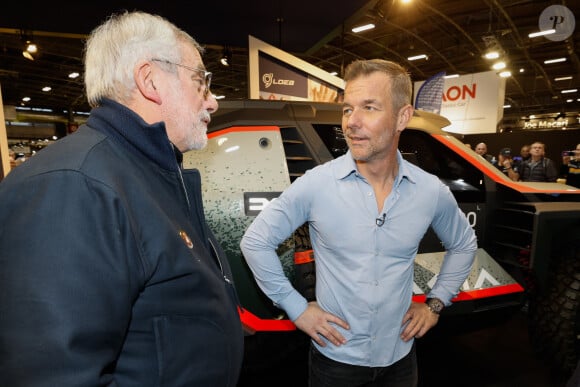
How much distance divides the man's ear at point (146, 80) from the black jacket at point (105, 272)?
9 centimetres

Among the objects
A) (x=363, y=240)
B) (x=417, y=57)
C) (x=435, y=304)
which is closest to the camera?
(x=363, y=240)

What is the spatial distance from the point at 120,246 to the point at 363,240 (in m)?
0.87

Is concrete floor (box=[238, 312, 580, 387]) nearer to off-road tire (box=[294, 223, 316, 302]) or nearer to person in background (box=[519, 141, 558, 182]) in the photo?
off-road tire (box=[294, 223, 316, 302])

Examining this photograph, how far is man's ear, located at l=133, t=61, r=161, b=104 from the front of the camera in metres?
0.86

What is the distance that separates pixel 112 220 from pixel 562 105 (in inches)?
1286

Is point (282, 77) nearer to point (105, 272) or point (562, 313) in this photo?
point (562, 313)

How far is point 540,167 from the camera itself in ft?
23.3

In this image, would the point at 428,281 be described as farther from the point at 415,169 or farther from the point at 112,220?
the point at 112,220

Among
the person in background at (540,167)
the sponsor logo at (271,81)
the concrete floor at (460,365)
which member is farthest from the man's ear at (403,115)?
the person in background at (540,167)

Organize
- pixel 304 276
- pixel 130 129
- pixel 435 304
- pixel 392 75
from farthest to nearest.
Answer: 1. pixel 304 276
2. pixel 435 304
3. pixel 392 75
4. pixel 130 129

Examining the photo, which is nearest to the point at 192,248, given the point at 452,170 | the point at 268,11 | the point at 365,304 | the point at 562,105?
the point at 365,304

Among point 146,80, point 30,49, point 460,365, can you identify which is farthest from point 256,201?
point 30,49

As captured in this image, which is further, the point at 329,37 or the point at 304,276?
the point at 329,37

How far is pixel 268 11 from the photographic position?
483 centimetres
